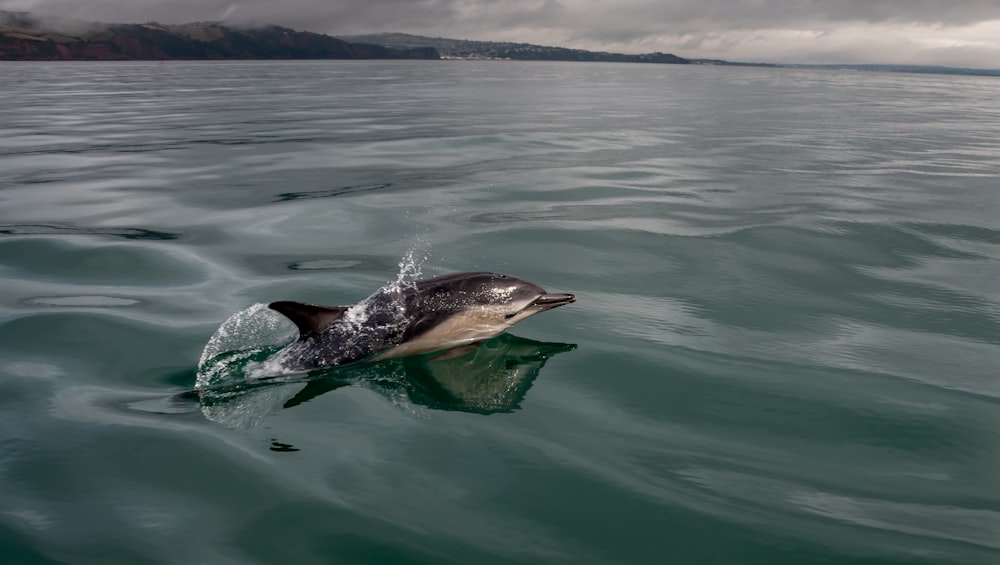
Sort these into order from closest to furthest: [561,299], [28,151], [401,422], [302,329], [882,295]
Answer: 1. [401,422]
2. [302,329]
3. [561,299]
4. [882,295]
5. [28,151]

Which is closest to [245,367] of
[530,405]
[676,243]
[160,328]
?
[160,328]

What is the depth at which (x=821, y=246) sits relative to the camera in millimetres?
11844

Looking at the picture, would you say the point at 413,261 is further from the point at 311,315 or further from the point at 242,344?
the point at 311,315

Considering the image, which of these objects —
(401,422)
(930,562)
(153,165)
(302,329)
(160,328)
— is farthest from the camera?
(153,165)

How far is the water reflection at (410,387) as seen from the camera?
647 centimetres

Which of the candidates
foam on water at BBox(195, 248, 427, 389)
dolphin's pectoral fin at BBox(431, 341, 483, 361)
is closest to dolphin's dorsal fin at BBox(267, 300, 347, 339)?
foam on water at BBox(195, 248, 427, 389)

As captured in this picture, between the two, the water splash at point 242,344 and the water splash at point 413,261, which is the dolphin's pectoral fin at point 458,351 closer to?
the water splash at point 242,344

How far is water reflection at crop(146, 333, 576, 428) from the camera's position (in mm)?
6469

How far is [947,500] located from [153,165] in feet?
69.5

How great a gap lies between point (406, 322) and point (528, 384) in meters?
1.31

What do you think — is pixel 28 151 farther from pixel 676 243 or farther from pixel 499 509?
pixel 499 509

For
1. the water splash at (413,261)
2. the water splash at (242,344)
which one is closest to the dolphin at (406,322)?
the water splash at (242,344)

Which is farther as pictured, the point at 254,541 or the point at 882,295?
the point at 882,295

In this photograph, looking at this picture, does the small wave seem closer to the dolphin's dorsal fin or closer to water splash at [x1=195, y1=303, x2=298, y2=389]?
water splash at [x1=195, y1=303, x2=298, y2=389]
